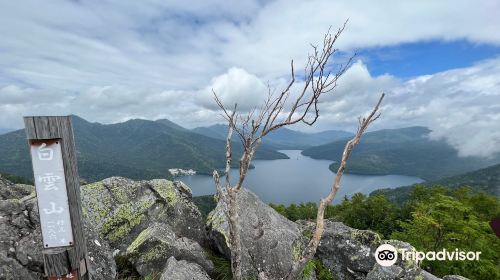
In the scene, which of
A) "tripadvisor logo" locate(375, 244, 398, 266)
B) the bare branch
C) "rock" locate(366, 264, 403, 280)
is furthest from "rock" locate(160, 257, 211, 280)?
"tripadvisor logo" locate(375, 244, 398, 266)

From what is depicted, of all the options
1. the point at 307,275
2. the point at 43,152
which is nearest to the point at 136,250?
the point at 307,275

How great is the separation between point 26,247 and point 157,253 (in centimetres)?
354

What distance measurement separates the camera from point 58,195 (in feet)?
14.6

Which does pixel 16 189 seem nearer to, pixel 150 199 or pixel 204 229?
pixel 150 199

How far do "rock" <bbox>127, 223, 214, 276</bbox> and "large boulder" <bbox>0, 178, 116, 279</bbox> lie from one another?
3.18ft

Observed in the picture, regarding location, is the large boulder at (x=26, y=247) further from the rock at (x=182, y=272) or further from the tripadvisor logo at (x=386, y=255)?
the tripadvisor logo at (x=386, y=255)

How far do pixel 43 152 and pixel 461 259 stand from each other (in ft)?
83.6

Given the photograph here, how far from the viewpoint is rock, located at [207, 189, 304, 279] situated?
1033 centimetres

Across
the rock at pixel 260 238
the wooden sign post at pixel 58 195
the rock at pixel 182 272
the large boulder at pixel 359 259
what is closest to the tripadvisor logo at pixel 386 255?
the large boulder at pixel 359 259

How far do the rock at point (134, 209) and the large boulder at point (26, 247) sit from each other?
296cm

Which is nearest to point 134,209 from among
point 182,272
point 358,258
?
point 182,272

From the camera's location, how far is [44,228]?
4.46m

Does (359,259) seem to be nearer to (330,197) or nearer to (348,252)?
(348,252)

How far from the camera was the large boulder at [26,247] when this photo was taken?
7.51 metres
